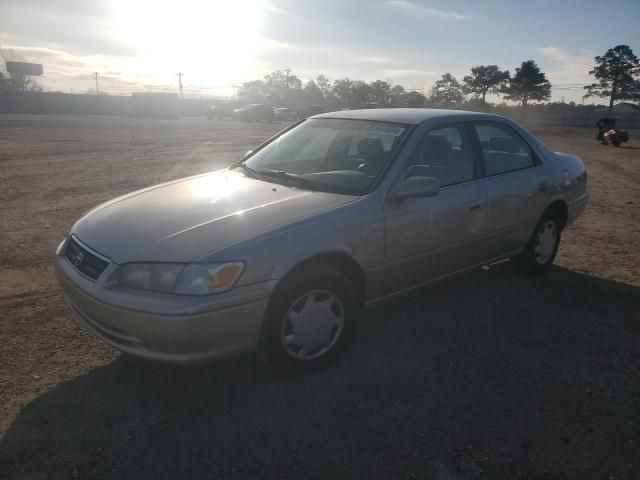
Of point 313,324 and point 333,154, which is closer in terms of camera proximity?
point 313,324

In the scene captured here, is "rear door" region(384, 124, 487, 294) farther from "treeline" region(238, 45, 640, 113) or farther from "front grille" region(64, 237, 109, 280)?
"treeline" region(238, 45, 640, 113)

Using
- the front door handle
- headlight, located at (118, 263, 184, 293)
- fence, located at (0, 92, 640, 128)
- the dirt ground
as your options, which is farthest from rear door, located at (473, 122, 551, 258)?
fence, located at (0, 92, 640, 128)

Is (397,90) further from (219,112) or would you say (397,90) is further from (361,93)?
(219,112)

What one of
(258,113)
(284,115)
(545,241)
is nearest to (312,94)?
(284,115)

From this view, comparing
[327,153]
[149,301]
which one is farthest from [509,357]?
[149,301]

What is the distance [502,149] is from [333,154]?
1.56 m

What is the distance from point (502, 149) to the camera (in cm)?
445

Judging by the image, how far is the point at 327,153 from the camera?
4.04m

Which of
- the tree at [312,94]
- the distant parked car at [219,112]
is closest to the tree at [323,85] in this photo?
the tree at [312,94]

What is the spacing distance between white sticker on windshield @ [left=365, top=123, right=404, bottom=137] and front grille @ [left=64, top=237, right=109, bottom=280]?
7.15 feet

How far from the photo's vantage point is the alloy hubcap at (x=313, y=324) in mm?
2977

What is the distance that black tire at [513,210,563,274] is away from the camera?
15.7 ft

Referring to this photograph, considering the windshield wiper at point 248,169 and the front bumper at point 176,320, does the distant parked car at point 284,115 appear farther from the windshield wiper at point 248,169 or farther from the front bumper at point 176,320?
the front bumper at point 176,320

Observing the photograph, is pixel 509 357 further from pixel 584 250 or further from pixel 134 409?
pixel 584 250
